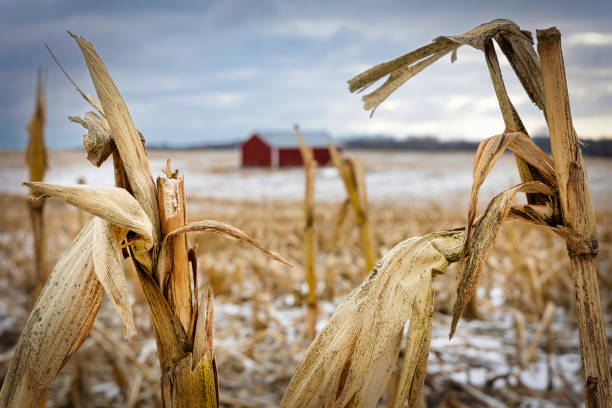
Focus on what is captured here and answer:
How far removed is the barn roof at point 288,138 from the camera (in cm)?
2153

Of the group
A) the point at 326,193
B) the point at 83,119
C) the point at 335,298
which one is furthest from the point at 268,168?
the point at 83,119

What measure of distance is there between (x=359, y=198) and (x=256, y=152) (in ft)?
70.0

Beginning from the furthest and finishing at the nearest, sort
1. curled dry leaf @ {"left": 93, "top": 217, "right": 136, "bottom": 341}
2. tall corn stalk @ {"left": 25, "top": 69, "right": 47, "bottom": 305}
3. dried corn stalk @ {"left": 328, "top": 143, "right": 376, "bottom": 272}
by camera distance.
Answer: dried corn stalk @ {"left": 328, "top": 143, "right": 376, "bottom": 272} → tall corn stalk @ {"left": 25, "top": 69, "right": 47, "bottom": 305} → curled dry leaf @ {"left": 93, "top": 217, "right": 136, "bottom": 341}

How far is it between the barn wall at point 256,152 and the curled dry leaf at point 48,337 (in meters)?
21.3

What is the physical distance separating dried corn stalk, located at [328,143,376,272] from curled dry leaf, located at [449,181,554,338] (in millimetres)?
895

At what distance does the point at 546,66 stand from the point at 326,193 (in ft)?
45.6

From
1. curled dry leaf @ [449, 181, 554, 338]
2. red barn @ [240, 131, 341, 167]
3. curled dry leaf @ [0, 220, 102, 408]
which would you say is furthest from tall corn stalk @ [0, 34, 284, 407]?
red barn @ [240, 131, 341, 167]

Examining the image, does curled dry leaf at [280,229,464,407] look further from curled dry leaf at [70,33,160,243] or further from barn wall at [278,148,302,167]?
barn wall at [278,148,302,167]

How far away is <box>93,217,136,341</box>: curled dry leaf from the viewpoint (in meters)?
0.33

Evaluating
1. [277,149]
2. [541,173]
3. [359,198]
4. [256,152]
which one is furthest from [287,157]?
[541,173]

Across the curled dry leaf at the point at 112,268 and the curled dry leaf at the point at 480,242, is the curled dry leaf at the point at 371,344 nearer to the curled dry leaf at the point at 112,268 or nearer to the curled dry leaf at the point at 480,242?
the curled dry leaf at the point at 480,242

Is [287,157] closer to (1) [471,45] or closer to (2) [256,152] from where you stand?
(2) [256,152]

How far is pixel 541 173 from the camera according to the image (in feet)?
1.33

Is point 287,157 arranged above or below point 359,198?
above
